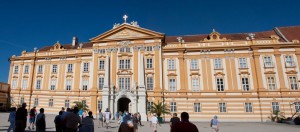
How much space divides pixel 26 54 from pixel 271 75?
150ft

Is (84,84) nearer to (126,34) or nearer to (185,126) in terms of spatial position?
(126,34)

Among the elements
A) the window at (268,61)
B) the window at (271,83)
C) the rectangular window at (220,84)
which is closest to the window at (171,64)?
the rectangular window at (220,84)

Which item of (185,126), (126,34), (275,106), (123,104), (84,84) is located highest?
(126,34)

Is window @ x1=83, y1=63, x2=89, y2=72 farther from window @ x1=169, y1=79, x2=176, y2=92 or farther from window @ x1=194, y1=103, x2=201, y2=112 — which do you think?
window @ x1=194, y1=103, x2=201, y2=112

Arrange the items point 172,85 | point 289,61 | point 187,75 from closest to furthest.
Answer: point 289,61
point 172,85
point 187,75

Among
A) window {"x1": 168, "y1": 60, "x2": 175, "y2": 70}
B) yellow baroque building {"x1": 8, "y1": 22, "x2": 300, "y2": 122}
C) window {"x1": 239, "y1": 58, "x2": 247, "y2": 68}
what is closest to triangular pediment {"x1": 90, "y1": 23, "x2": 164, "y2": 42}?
yellow baroque building {"x1": 8, "y1": 22, "x2": 300, "y2": 122}

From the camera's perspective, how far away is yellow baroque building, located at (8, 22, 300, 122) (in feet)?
107

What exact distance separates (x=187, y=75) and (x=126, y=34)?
497 inches

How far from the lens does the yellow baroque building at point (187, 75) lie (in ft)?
107

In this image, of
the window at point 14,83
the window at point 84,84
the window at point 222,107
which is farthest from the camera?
the window at point 14,83

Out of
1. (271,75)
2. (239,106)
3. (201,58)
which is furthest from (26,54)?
(271,75)

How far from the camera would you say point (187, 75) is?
35.2 metres

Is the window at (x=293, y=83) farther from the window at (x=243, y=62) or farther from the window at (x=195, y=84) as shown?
the window at (x=195, y=84)

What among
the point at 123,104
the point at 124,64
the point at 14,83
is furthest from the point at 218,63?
the point at 14,83
